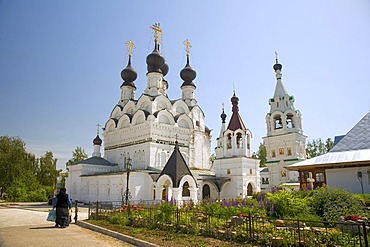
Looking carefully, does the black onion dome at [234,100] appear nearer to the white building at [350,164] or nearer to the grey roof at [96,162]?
the white building at [350,164]

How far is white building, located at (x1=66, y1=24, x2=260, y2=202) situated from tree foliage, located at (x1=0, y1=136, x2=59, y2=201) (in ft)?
Result: 20.6

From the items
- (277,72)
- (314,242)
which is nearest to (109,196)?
(314,242)

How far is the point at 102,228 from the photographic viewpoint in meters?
9.37

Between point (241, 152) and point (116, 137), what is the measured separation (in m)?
14.0

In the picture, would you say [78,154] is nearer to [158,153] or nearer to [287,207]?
[158,153]

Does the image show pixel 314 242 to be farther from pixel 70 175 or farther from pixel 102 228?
pixel 70 175

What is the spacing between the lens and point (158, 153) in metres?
26.1

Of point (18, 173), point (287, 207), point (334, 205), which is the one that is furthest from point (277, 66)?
point (18, 173)

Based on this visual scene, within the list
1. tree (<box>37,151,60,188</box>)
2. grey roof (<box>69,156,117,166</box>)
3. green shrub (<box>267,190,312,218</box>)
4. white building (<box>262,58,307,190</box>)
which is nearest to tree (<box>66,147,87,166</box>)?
tree (<box>37,151,60,188</box>)

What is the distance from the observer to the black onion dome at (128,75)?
34075mm

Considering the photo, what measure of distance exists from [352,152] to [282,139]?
19988 millimetres

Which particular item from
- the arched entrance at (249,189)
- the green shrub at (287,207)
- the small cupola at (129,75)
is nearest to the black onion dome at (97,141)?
the small cupola at (129,75)

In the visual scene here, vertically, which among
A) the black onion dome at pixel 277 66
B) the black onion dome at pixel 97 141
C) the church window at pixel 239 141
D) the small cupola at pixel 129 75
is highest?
the black onion dome at pixel 277 66

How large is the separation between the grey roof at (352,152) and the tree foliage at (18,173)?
1120 inches
